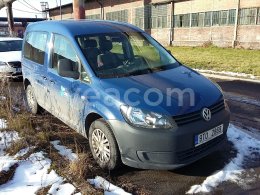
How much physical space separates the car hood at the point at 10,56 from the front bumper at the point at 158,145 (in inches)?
316

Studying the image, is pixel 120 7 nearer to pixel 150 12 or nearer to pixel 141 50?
pixel 150 12

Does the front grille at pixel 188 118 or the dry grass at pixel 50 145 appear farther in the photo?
the dry grass at pixel 50 145

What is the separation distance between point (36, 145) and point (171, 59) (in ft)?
8.50

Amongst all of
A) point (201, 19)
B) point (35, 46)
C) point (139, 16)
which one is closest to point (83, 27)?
point (35, 46)

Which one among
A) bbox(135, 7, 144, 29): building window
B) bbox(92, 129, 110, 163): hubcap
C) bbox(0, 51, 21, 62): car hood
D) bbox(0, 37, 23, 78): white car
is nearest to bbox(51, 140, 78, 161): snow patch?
bbox(92, 129, 110, 163): hubcap

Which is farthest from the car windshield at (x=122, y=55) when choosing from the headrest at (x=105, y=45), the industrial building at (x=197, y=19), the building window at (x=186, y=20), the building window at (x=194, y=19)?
the building window at (x=186, y=20)

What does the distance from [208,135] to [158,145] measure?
70 cm

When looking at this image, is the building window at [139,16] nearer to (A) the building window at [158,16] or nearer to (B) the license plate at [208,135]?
(A) the building window at [158,16]

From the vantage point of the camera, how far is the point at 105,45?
480 centimetres

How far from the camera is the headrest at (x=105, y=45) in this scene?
4731 millimetres

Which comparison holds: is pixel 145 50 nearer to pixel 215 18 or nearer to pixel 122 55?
pixel 122 55

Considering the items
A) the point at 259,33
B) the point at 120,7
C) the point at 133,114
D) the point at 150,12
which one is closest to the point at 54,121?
the point at 133,114

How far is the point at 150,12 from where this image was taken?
105ft

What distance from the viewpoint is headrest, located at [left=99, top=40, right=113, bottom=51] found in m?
4.73
